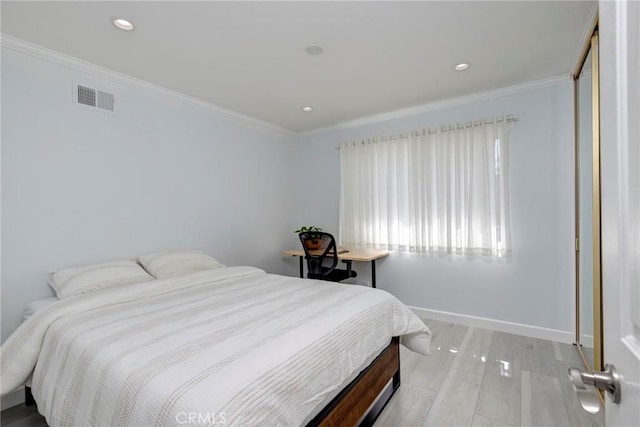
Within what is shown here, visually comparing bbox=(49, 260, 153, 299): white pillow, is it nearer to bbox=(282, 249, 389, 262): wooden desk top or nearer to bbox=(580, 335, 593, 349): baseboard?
bbox=(282, 249, 389, 262): wooden desk top

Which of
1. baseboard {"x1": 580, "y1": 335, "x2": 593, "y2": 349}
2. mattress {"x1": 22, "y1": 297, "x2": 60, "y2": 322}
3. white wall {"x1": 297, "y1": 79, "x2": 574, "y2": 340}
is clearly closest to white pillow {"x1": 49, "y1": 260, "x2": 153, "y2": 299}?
mattress {"x1": 22, "y1": 297, "x2": 60, "y2": 322}

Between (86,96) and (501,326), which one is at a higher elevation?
(86,96)

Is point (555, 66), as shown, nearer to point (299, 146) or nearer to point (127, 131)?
point (299, 146)

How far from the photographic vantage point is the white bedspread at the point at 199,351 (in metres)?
1.00

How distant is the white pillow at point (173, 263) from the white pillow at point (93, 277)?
130 mm

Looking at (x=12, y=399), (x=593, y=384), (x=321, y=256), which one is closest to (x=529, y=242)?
(x=321, y=256)

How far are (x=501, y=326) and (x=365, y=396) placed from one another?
7.19 ft

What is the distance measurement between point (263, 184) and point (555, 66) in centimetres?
Answer: 333

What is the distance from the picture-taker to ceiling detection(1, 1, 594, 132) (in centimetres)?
184

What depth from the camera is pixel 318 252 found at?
3.58m

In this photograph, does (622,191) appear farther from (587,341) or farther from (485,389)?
(587,341)

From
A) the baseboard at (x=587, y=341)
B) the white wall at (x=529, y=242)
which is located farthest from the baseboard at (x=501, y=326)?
the baseboard at (x=587, y=341)

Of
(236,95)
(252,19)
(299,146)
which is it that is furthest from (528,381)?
(299,146)

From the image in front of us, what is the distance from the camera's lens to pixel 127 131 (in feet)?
8.85
